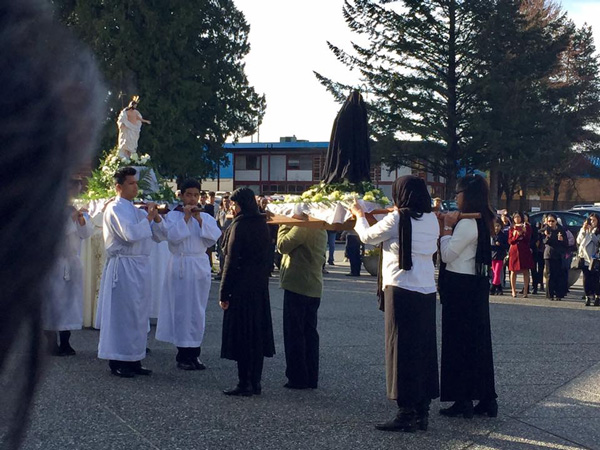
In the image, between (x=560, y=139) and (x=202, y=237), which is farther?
(x=560, y=139)

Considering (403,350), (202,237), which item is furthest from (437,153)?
(403,350)

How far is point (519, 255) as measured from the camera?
1716cm

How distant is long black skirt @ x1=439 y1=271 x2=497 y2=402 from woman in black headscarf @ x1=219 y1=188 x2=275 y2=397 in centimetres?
166

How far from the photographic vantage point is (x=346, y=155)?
7984 millimetres

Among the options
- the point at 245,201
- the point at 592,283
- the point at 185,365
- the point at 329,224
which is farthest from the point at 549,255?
the point at 329,224

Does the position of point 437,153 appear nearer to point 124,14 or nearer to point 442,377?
point 124,14

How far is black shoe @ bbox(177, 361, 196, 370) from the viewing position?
8.48 metres

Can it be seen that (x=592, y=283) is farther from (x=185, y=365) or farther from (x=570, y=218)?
(x=185, y=365)

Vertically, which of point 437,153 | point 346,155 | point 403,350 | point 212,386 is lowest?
point 212,386

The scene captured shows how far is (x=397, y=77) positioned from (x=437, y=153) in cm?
337

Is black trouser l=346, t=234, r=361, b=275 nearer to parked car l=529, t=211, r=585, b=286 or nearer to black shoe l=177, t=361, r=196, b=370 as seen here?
parked car l=529, t=211, r=585, b=286

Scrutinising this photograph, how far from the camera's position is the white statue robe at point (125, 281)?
8.21 m

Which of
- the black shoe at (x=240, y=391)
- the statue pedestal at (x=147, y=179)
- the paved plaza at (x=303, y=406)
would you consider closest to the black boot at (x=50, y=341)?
the paved plaza at (x=303, y=406)

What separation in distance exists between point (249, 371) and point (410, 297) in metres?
1.70
